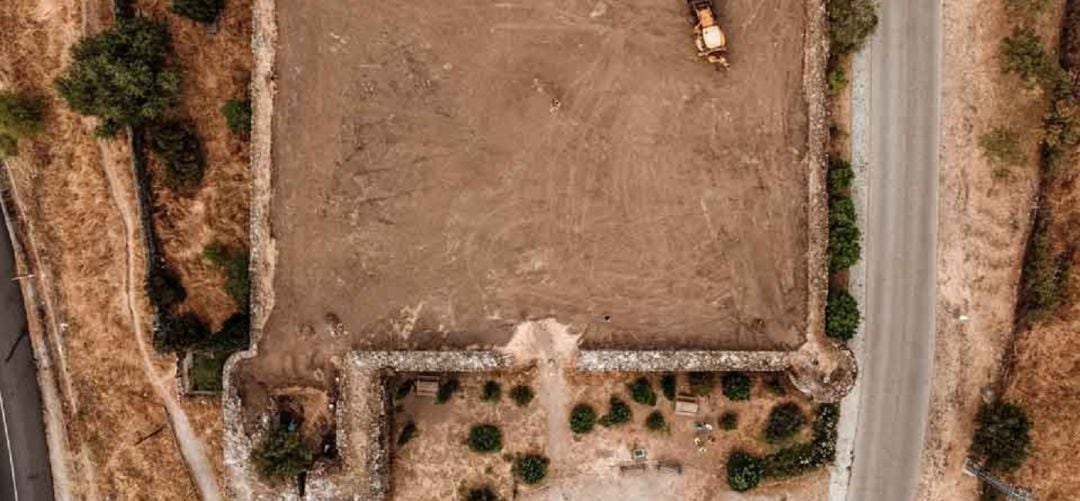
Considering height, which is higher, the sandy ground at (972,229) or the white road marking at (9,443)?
the sandy ground at (972,229)

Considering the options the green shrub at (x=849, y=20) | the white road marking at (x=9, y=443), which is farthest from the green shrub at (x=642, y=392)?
the white road marking at (x=9, y=443)

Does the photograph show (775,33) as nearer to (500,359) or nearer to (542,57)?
(542,57)

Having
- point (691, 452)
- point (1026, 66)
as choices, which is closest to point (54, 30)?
point (691, 452)

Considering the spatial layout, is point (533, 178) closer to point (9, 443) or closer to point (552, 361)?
point (552, 361)

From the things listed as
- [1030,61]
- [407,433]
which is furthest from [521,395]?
[1030,61]

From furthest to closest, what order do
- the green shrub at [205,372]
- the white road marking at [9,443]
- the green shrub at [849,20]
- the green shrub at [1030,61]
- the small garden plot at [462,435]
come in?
the white road marking at [9,443], the green shrub at [205,372], the small garden plot at [462,435], the green shrub at [1030,61], the green shrub at [849,20]

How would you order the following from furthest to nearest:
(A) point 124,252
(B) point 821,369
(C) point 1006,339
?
(A) point 124,252
(C) point 1006,339
(B) point 821,369

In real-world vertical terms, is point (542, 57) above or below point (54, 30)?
below

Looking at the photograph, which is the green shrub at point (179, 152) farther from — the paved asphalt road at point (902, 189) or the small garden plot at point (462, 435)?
the paved asphalt road at point (902, 189)
